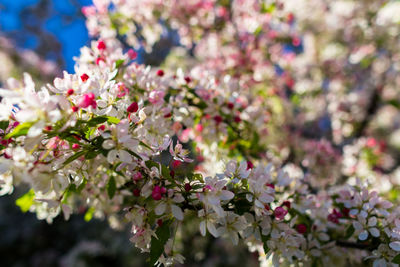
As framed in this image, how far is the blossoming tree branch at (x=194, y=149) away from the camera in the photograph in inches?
34.9

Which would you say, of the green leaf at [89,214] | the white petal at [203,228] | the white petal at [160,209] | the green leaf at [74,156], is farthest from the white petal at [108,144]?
the green leaf at [89,214]

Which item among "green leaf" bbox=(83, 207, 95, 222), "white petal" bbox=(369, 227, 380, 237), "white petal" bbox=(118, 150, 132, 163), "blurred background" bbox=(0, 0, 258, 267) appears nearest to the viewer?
"white petal" bbox=(118, 150, 132, 163)

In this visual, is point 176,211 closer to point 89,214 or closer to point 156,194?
point 156,194

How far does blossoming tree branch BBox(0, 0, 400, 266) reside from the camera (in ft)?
2.91

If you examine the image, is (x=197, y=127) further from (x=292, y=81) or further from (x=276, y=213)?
(x=292, y=81)

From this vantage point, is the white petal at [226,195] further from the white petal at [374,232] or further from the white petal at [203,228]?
the white petal at [374,232]

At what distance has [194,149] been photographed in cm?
199

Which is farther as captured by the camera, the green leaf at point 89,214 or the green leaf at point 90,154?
the green leaf at point 89,214

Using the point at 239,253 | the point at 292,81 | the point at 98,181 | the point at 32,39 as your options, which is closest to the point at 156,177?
the point at 98,181

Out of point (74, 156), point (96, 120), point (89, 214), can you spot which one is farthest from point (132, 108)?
point (89, 214)

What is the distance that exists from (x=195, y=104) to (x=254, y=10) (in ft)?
5.66

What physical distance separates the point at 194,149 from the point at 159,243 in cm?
108

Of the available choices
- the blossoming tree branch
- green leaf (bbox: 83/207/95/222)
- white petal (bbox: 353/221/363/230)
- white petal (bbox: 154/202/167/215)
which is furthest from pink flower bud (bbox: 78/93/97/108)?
white petal (bbox: 353/221/363/230)

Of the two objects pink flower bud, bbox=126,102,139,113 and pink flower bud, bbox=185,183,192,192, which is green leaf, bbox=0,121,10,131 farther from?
pink flower bud, bbox=185,183,192,192
